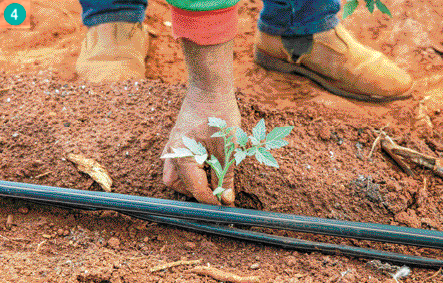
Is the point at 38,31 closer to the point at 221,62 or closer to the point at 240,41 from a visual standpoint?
the point at 240,41

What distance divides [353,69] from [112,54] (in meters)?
1.47

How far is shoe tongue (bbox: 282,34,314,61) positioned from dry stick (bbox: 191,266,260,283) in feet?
5.10

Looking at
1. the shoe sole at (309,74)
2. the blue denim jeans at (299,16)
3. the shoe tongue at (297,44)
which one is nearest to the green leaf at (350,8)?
the blue denim jeans at (299,16)

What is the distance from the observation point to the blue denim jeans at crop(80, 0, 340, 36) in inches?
82.9

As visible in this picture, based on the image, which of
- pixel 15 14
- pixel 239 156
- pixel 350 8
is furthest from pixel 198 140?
pixel 15 14

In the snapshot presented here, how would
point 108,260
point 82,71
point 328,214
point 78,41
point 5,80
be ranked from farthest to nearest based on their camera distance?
point 78,41
point 82,71
point 5,80
point 328,214
point 108,260

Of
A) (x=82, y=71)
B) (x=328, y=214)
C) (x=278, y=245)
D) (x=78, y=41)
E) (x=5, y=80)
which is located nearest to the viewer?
(x=278, y=245)

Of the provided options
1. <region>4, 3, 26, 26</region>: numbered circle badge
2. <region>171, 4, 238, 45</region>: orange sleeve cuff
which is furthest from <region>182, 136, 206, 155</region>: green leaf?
<region>4, 3, 26, 26</region>: numbered circle badge

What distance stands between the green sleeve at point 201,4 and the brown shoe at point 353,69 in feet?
3.49

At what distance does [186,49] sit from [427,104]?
158cm

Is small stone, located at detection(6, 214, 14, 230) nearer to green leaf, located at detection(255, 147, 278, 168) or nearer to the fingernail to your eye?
the fingernail

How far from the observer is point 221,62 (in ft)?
4.85

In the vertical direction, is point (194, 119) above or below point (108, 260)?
above

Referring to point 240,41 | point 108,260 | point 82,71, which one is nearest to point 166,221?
point 108,260
